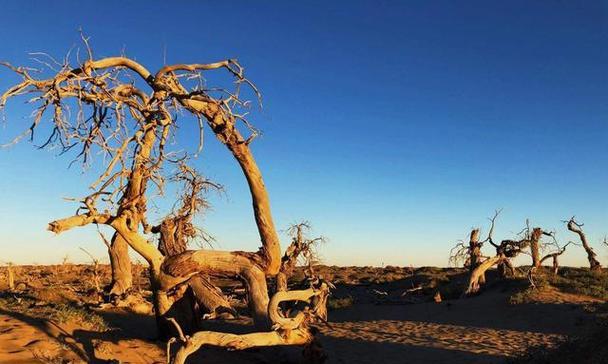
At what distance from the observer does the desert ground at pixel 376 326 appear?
33.6 feet

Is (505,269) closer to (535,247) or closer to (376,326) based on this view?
(535,247)

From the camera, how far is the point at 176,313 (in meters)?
12.3

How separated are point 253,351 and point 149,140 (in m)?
5.58

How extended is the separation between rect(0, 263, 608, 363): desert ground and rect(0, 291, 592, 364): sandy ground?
0.09 feet

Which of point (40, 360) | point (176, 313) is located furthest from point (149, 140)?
point (40, 360)

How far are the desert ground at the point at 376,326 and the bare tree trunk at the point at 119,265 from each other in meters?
0.65

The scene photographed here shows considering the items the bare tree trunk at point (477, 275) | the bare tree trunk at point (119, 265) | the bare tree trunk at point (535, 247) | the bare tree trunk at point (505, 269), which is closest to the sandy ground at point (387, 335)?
the bare tree trunk at point (477, 275)

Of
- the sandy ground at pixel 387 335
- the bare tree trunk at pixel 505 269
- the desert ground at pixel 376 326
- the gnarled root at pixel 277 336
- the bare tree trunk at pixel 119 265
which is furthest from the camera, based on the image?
the bare tree trunk at pixel 505 269

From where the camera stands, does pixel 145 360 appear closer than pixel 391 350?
Yes

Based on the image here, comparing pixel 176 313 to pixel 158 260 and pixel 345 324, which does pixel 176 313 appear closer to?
pixel 158 260

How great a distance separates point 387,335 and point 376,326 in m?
2.24

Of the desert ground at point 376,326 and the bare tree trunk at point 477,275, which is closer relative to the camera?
the desert ground at point 376,326

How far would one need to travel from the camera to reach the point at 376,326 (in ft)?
64.2

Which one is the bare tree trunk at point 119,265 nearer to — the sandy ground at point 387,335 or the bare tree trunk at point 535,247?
the sandy ground at point 387,335
